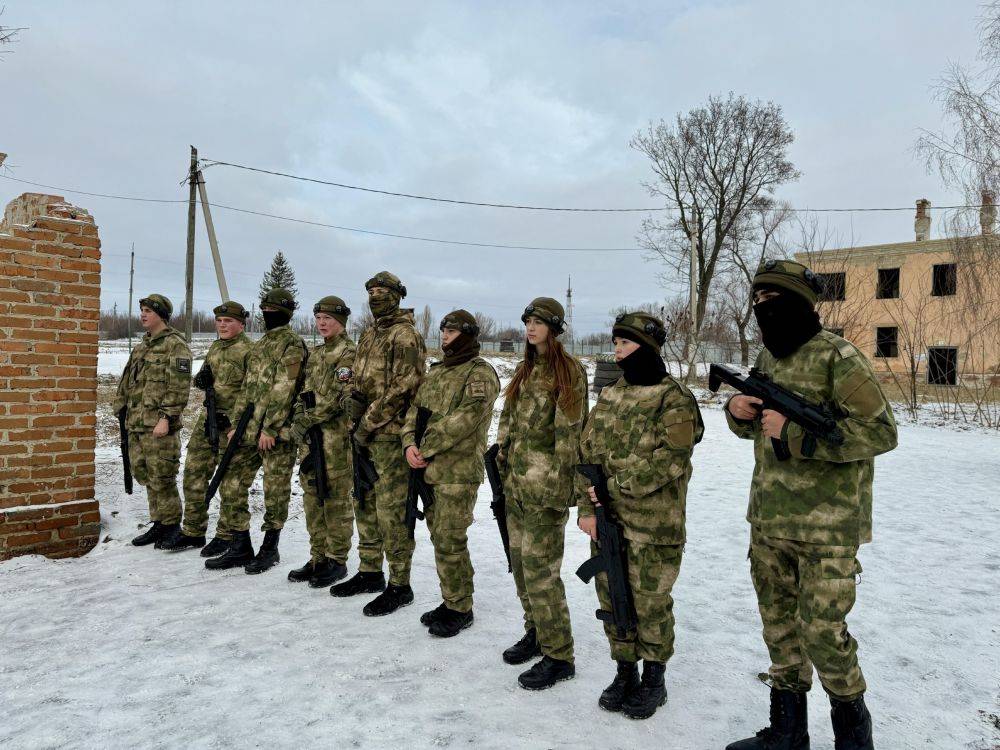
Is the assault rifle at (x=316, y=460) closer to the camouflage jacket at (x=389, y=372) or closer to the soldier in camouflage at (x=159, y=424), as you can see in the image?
the camouflage jacket at (x=389, y=372)

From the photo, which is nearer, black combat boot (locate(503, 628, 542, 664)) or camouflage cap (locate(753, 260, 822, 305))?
camouflage cap (locate(753, 260, 822, 305))

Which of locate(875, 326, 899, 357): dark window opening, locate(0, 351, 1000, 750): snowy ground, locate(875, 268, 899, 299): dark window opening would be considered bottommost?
locate(0, 351, 1000, 750): snowy ground

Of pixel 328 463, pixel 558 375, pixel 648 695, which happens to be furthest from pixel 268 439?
pixel 648 695

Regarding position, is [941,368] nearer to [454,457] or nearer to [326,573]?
[454,457]

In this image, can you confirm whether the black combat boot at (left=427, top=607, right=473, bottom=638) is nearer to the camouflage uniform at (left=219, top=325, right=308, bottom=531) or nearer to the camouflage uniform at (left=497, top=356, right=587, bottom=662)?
the camouflage uniform at (left=497, top=356, right=587, bottom=662)

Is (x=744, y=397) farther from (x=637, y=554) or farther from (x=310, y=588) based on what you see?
(x=310, y=588)

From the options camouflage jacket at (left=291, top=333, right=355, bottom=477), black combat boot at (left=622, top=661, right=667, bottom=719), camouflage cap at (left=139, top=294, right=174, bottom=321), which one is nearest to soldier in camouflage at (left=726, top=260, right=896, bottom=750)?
black combat boot at (left=622, top=661, right=667, bottom=719)

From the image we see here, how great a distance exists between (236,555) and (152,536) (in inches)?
42.4

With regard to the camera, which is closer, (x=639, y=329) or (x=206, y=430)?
(x=639, y=329)

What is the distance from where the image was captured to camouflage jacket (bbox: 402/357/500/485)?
3412mm

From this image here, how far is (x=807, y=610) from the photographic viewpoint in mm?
2186

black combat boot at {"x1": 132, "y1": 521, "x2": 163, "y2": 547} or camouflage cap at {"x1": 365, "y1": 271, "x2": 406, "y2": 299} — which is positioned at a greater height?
camouflage cap at {"x1": 365, "y1": 271, "x2": 406, "y2": 299}

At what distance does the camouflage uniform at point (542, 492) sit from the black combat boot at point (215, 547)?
287 centimetres

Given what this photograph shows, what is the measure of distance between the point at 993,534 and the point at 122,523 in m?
8.14
